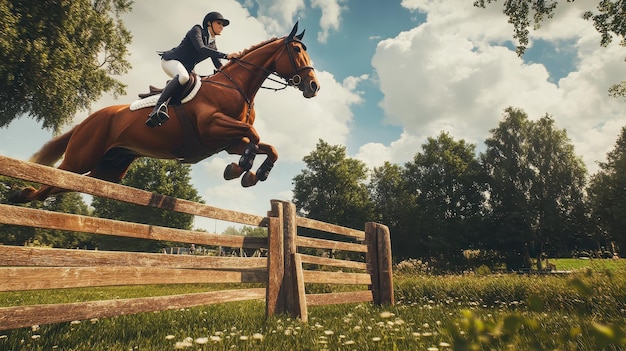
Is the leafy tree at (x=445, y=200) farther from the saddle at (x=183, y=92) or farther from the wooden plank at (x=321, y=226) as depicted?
the saddle at (x=183, y=92)

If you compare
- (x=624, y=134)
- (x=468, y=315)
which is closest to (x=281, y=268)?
(x=468, y=315)

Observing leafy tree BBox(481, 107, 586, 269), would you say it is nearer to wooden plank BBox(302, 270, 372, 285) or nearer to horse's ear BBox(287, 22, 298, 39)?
wooden plank BBox(302, 270, 372, 285)

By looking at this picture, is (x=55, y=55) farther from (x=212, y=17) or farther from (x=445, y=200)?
(x=445, y=200)

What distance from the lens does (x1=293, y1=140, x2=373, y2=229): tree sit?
148 feet

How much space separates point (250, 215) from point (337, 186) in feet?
133

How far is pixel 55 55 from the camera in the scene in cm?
1569

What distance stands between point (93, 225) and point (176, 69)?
2387 millimetres

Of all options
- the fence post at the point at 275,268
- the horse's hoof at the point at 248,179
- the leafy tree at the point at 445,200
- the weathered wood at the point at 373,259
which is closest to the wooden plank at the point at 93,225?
the fence post at the point at 275,268

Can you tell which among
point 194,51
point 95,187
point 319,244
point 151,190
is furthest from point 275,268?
point 151,190

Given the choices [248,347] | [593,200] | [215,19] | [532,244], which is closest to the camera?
[248,347]

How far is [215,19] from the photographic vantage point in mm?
5590

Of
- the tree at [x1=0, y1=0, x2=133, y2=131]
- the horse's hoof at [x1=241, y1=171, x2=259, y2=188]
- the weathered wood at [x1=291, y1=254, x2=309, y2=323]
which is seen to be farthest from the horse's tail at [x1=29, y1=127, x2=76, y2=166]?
the tree at [x1=0, y1=0, x2=133, y2=131]

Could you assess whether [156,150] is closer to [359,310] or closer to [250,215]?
[250,215]

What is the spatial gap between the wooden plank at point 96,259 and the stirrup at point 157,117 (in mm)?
1599
